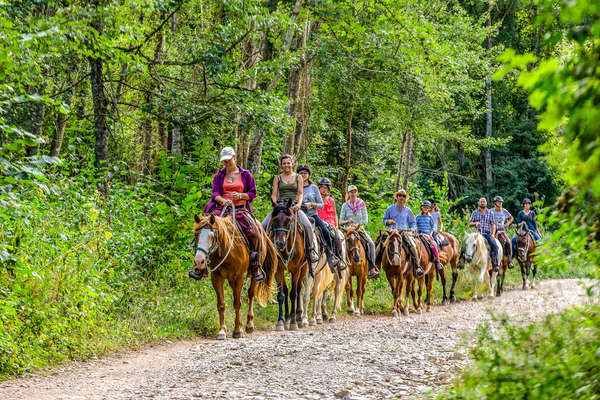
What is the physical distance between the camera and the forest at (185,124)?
3.05 meters

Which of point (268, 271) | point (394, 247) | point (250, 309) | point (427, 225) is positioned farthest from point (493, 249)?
point (250, 309)

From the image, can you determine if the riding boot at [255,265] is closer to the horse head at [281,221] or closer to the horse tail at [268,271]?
the horse tail at [268,271]

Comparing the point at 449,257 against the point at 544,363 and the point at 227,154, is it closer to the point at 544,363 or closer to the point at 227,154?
the point at 227,154

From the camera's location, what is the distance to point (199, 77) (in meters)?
15.7

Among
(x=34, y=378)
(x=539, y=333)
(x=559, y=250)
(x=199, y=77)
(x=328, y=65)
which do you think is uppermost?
(x=328, y=65)

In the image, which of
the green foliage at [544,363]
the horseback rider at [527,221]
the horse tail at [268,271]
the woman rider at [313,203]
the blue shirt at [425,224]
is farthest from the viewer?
the horseback rider at [527,221]

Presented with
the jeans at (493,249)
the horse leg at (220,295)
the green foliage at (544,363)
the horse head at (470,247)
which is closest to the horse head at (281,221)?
the horse leg at (220,295)

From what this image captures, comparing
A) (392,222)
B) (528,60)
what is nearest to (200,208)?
(392,222)

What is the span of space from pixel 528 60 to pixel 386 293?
15.6 m

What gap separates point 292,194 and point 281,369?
537 centimetres

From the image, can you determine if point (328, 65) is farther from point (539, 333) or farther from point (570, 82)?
point (570, 82)

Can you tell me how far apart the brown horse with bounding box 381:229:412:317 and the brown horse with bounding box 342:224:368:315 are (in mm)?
553

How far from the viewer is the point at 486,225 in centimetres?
1947

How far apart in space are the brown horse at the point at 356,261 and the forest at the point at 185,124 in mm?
2438
